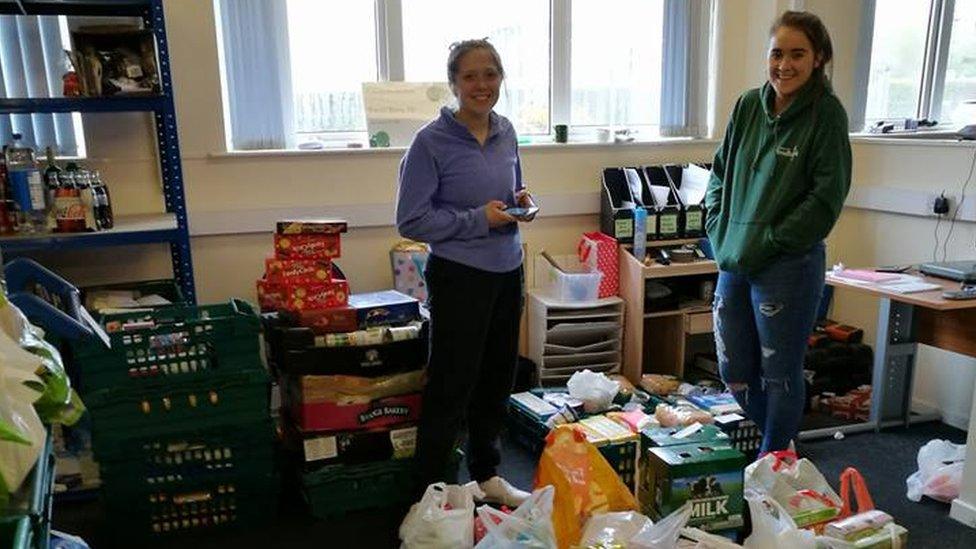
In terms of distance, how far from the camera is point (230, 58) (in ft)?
9.44

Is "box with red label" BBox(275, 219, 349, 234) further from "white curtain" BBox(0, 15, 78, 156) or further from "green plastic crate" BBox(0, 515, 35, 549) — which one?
"green plastic crate" BBox(0, 515, 35, 549)

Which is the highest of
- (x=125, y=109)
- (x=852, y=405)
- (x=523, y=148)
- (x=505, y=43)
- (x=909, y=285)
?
(x=505, y=43)

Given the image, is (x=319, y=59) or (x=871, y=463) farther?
(x=319, y=59)

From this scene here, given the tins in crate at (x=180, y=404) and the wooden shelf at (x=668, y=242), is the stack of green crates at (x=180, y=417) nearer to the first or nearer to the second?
the tins in crate at (x=180, y=404)

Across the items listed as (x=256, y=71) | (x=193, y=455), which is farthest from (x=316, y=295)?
(x=256, y=71)

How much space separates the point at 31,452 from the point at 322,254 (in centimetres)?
139

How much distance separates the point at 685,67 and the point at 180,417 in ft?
8.85

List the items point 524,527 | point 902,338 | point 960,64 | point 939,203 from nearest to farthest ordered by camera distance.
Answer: point 524,527, point 902,338, point 939,203, point 960,64

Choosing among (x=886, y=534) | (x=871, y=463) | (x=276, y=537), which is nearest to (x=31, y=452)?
(x=276, y=537)

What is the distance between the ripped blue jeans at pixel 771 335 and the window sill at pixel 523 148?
1285mm

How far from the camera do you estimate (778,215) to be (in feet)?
6.77

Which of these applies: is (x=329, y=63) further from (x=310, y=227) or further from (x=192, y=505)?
(x=192, y=505)

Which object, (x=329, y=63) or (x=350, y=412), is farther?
(x=329, y=63)

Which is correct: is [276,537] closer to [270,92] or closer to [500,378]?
[500,378]
